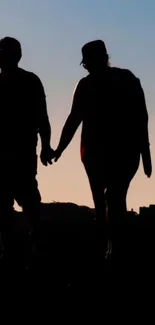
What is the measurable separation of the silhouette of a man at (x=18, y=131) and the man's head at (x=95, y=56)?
62 cm

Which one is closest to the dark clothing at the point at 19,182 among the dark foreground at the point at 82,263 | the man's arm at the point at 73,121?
the dark foreground at the point at 82,263

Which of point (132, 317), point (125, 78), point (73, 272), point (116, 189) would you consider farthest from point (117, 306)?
point (125, 78)

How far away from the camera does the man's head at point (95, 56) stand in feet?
34.0

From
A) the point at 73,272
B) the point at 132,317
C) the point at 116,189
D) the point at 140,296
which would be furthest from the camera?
the point at 116,189

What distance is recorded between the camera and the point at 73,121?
11008 millimetres

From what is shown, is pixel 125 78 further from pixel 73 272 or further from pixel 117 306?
pixel 117 306

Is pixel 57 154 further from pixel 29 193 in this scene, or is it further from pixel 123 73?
pixel 123 73

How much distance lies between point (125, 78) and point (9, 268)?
8.28ft

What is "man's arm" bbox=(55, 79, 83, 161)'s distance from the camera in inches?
421

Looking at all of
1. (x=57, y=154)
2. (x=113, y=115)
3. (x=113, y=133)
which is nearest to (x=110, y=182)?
(x=113, y=133)

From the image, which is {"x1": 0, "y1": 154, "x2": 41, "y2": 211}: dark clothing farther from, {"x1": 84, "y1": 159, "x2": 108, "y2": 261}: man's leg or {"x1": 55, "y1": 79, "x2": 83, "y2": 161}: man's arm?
{"x1": 55, "y1": 79, "x2": 83, "y2": 161}: man's arm

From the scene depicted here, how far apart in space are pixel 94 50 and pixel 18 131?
4.14 ft

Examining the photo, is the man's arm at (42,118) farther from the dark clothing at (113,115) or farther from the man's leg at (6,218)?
the man's leg at (6,218)

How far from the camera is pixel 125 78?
1039cm
